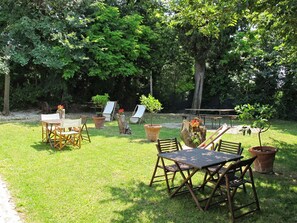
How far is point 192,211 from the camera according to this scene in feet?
12.1

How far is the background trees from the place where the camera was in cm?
1359

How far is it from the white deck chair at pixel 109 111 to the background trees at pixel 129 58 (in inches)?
86.7

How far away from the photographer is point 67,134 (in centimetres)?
708

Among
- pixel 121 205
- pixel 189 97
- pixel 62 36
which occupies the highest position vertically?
pixel 62 36

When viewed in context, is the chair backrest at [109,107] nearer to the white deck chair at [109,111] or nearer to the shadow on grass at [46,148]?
the white deck chair at [109,111]

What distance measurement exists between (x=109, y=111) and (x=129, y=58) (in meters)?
4.24

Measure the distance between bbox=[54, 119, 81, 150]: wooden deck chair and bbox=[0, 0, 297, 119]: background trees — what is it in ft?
20.1

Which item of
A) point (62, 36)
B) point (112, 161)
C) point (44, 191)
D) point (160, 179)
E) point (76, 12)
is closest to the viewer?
point (44, 191)

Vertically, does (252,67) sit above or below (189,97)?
above

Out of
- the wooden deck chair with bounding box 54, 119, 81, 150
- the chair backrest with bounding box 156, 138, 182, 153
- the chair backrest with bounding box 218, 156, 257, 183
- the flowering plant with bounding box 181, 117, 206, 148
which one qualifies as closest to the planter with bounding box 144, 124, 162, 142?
the flowering plant with bounding box 181, 117, 206, 148

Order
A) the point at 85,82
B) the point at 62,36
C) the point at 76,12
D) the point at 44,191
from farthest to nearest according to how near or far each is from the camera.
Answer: the point at 85,82 → the point at 76,12 → the point at 62,36 → the point at 44,191

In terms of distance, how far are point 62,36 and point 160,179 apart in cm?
1103

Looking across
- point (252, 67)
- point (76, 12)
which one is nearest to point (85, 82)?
point (76, 12)

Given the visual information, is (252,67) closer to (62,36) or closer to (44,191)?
(62,36)
